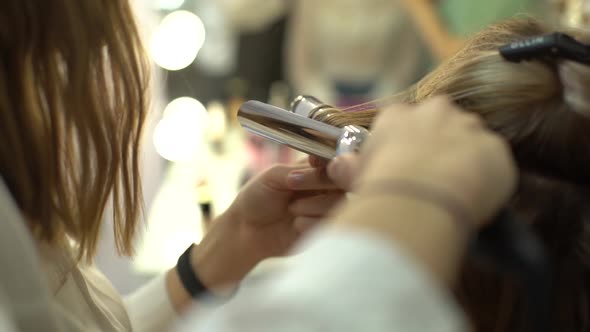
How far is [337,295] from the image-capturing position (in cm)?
29

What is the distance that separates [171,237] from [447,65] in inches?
34.4

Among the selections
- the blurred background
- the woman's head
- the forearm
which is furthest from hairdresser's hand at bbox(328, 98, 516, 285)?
the blurred background

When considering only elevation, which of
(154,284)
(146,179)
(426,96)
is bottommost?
(146,179)

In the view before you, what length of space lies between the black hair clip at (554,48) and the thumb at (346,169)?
0.13 meters

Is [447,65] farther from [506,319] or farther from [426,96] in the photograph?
[506,319]

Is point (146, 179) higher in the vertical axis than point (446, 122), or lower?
lower

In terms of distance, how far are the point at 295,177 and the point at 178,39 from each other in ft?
3.38

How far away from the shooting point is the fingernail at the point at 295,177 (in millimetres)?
601

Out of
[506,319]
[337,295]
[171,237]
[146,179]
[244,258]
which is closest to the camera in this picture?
[337,295]

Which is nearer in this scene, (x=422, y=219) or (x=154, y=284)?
(x=422, y=219)

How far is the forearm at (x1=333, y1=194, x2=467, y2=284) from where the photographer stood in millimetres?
299

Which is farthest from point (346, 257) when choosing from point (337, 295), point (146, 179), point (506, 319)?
point (146, 179)

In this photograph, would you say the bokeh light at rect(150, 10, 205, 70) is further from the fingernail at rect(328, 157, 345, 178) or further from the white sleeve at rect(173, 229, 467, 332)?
the white sleeve at rect(173, 229, 467, 332)

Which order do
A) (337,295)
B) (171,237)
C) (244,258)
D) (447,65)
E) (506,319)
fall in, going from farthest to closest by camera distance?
(171,237) → (244,258) → (447,65) → (506,319) → (337,295)
